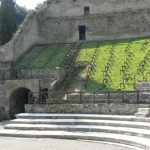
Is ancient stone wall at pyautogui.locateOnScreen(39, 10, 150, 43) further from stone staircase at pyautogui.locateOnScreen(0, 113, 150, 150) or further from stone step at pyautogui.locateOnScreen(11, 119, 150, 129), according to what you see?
stone step at pyautogui.locateOnScreen(11, 119, 150, 129)

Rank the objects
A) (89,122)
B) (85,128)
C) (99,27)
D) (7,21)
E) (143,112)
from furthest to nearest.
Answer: (7,21)
(99,27)
(89,122)
(143,112)
(85,128)

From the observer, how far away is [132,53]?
95.2 ft

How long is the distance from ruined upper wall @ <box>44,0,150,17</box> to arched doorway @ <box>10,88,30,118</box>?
11.3m

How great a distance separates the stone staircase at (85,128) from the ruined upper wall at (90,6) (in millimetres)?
15568

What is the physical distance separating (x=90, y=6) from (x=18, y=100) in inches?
494

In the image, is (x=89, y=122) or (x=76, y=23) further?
(x=76, y=23)

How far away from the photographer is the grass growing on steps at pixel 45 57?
31.1 meters

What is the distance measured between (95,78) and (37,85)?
12.5ft

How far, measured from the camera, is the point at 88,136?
1852cm

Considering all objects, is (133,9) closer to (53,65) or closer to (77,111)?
(53,65)

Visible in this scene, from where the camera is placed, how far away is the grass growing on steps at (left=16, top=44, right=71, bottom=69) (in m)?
31.1

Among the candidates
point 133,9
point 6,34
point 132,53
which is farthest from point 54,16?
point 132,53

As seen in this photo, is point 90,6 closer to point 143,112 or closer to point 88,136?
point 143,112

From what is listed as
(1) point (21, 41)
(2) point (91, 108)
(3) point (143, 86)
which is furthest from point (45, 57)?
(3) point (143, 86)
